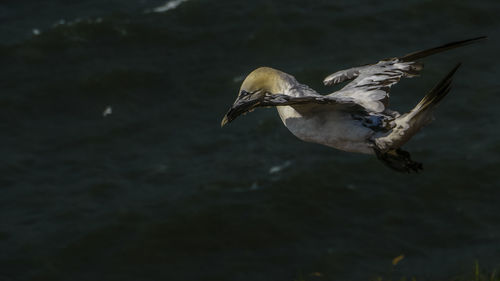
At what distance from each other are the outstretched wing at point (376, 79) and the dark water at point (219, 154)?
15810 millimetres

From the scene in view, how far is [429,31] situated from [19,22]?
672 inches

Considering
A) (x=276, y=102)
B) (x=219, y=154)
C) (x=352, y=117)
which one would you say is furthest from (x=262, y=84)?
(x=219, y=154)

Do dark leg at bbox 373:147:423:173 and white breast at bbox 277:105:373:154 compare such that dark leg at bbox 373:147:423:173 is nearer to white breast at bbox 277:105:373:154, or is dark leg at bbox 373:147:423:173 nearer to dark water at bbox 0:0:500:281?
white breast at bbox 277:105:373:154

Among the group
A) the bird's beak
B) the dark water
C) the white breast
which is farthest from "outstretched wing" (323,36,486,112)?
the dark water

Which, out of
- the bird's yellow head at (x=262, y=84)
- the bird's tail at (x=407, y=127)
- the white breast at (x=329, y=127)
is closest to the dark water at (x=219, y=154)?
the bird's tail at (x=407, y=127)

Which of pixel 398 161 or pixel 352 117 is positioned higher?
pixel 352 117

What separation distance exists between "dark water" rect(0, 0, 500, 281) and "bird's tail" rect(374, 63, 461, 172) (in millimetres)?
16549

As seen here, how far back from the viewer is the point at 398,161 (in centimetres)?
920

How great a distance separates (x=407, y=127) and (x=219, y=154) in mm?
22067

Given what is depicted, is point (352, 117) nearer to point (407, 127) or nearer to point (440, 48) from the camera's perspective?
point (407, 127)

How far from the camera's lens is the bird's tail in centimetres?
856

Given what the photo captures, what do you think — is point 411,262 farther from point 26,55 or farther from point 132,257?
point 26,55

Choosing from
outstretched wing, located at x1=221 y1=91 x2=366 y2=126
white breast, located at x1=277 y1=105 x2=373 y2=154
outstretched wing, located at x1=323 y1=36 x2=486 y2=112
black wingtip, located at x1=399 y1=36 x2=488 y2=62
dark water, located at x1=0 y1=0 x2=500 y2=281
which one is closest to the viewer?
outstretched wing, located at x1=221 y1=91 x2=366 y2=126

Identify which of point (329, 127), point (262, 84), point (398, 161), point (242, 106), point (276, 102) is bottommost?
point (398, 161)
